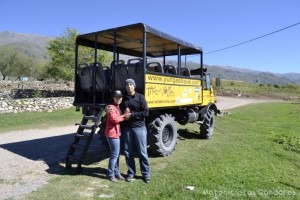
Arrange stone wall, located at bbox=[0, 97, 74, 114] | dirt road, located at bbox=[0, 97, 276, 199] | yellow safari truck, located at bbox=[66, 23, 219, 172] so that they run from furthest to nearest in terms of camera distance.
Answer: stone wall, located at bbox=[0, 97, 74, 114] < yellow safari truck, located at bbox=[66, 23, 219, 172] < dirt road, located at bbox=[0, 97, 276, 199]

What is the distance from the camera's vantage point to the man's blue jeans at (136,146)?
645cm

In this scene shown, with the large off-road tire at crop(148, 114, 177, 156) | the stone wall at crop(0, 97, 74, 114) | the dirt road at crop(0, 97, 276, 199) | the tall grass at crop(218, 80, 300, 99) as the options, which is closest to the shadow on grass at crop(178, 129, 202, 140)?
the large off-road tire at crop(148, 114, 177, 156)

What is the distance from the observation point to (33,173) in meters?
6.89

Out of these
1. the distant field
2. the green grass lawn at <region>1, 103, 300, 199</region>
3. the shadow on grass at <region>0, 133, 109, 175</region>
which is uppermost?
the distant field

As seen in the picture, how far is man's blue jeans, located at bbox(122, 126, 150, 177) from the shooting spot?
21.2 feet

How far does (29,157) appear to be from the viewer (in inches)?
329

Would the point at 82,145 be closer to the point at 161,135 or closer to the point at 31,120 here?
the point at 161,135

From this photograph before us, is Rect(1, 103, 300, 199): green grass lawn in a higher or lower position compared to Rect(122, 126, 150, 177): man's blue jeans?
lower

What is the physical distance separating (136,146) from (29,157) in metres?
3.56

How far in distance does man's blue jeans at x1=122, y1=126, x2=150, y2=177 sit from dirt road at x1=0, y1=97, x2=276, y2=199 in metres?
1.78

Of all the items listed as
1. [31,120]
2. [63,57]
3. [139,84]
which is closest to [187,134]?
[139,84]

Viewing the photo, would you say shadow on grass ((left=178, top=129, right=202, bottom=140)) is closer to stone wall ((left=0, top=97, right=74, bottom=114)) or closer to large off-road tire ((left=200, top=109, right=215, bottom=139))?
large off-road tire ((left=200, top=109, right=215, bottom=139))

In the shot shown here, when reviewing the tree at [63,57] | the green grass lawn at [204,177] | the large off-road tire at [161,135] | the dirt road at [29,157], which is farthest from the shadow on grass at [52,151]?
the tree at [63,57]

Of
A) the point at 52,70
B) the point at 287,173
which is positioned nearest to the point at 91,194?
the point at 287,173
